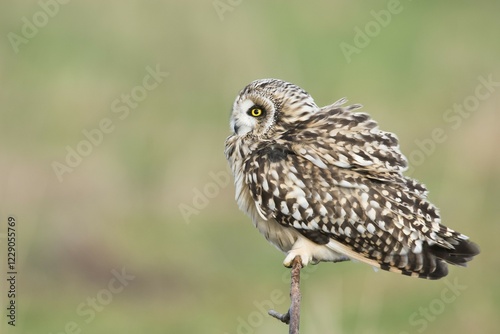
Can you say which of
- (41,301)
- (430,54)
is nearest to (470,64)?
(430,54)

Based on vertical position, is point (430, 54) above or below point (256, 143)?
above

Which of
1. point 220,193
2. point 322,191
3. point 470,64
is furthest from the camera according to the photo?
point 470,64

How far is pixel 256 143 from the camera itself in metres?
7.65

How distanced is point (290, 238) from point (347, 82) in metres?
7.65

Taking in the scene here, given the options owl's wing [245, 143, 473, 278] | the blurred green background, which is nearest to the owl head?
owl's wing [245, 143, 473, 278]

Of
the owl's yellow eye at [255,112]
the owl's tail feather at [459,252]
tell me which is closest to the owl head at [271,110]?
the owl's yellow eye at [255,112]

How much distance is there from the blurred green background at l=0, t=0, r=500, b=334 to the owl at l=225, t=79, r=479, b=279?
7.12 ft

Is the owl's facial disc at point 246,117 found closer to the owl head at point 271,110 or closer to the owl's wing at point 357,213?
the owl head at point 271,110

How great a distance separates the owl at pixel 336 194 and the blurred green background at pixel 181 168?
7.12 feet

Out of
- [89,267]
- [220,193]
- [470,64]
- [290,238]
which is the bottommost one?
[290,238]

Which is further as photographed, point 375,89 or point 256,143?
point 375,89

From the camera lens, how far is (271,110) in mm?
7684

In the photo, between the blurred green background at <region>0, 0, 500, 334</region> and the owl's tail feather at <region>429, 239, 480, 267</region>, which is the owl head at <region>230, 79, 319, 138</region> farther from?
the blurred green background at <region>0, 0, 500, 334</region>

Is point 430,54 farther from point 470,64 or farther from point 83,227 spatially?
point 83,227
